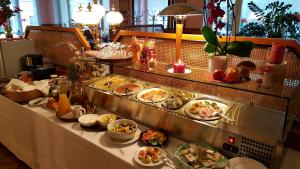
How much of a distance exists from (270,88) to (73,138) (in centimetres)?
113

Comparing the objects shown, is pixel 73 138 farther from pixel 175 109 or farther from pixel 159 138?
pixel 175 109

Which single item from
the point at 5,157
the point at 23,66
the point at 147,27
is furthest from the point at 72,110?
the point at 147,27

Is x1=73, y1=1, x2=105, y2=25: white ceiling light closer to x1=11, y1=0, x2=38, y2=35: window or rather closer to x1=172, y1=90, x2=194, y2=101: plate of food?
x1=172, y1=90, x2=194, y2=101: plate of food

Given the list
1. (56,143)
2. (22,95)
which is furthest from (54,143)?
(22,95)

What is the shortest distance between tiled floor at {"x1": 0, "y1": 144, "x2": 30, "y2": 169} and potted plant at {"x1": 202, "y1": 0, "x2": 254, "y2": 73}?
1.93 meters

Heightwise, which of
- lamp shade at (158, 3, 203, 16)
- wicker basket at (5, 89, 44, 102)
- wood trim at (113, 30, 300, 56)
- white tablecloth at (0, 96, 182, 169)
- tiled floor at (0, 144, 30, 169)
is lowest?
tiled floor at (0, 144, 30, 169)

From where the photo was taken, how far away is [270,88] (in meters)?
0.95

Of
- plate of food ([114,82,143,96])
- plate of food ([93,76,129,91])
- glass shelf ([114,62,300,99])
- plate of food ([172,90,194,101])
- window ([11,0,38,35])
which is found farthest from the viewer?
window ([11,0,38,35])

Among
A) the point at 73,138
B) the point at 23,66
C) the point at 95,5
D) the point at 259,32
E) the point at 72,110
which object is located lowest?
the point at 73,138

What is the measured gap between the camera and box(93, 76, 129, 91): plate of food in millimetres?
1620

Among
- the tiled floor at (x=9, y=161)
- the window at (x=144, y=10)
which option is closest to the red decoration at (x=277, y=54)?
the tiled floor at (x=9, y=161)

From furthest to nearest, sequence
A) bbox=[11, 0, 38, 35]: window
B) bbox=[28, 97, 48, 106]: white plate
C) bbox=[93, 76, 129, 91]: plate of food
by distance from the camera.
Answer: bbox=[11, 0, 38, 35]: window, bbox=[28, 97, 48, 106]: white plate, bbox=[93, 76, 129, 91]: plate of food

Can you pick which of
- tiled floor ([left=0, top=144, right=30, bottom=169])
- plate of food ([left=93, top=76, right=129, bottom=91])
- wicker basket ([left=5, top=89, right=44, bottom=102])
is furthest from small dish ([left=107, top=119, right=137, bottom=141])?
tiled floor ([left=0, top=144, right=30, bottom=169])

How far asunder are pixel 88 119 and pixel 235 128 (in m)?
0.92
